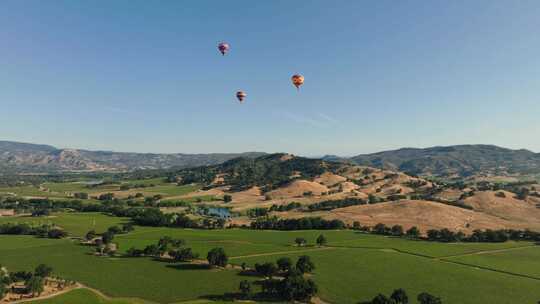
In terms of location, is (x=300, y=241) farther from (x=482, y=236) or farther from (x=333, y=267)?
(x=482, y=236)

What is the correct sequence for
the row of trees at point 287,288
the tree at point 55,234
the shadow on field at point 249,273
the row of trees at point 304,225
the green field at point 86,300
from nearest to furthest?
the green field at point 86,300 → the row of trees at point 287,288 → the shadow on field at point 249,273 → the tree at point 55,234 → the row of trees at point 304,225

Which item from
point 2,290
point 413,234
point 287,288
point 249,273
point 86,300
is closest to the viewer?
point 2,290

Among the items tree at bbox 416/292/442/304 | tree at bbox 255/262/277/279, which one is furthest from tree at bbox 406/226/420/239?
tree at bbox 255/262/277/279

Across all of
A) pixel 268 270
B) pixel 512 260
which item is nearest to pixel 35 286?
pixel 268 270

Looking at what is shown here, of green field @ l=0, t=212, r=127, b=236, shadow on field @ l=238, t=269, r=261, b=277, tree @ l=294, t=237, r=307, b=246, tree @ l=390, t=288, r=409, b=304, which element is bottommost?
shadow on field @ l=238, t=269, r=261, b=277

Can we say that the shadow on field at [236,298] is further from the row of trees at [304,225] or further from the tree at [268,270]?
the row of trees at [304,225]

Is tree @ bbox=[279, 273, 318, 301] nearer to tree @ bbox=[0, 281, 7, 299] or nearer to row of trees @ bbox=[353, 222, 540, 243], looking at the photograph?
tree @ bbox=[0, 281, 7, 299]

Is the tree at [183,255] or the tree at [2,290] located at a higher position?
the tree at [183,255]

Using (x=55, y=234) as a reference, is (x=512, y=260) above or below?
above

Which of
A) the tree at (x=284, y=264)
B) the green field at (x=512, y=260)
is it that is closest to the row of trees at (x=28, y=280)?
the tree at (x=284, y=264)
